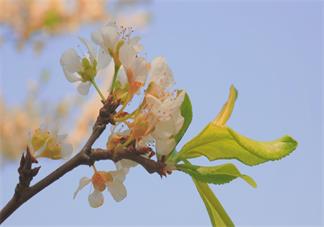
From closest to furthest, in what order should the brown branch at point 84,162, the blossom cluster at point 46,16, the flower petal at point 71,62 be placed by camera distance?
the brown branch at point 84,162 < the flower petal at point 71,62 < the blossom cluster at point 46,16

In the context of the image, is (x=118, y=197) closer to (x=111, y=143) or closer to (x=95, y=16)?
(x=111, y=143)

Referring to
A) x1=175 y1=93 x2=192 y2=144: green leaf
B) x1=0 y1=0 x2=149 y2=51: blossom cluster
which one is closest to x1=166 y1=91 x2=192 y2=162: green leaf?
x1=175 y1=93 x2=192 y2=144: green leaf

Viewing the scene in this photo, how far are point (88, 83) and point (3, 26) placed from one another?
4156mm

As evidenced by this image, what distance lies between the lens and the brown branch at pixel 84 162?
21.7 inches

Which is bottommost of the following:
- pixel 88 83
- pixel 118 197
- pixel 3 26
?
pixel 118 197

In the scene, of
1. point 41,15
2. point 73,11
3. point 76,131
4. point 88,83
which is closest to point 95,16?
point 73,11

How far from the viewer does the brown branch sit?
0.55 metres

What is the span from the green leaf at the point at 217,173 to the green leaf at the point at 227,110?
6 centimetres

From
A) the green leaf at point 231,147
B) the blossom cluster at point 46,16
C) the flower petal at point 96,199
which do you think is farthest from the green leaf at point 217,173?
the blossom cluster at point 46,16

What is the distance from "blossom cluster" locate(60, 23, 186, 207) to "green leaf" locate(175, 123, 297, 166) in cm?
3

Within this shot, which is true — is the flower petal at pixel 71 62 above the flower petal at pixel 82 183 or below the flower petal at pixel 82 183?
above

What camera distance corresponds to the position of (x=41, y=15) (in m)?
4.49

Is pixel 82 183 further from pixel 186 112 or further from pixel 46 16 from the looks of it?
pixel 46 16

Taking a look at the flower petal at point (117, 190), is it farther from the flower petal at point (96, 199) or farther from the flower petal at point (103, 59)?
the flower petal at point (103, 59)
